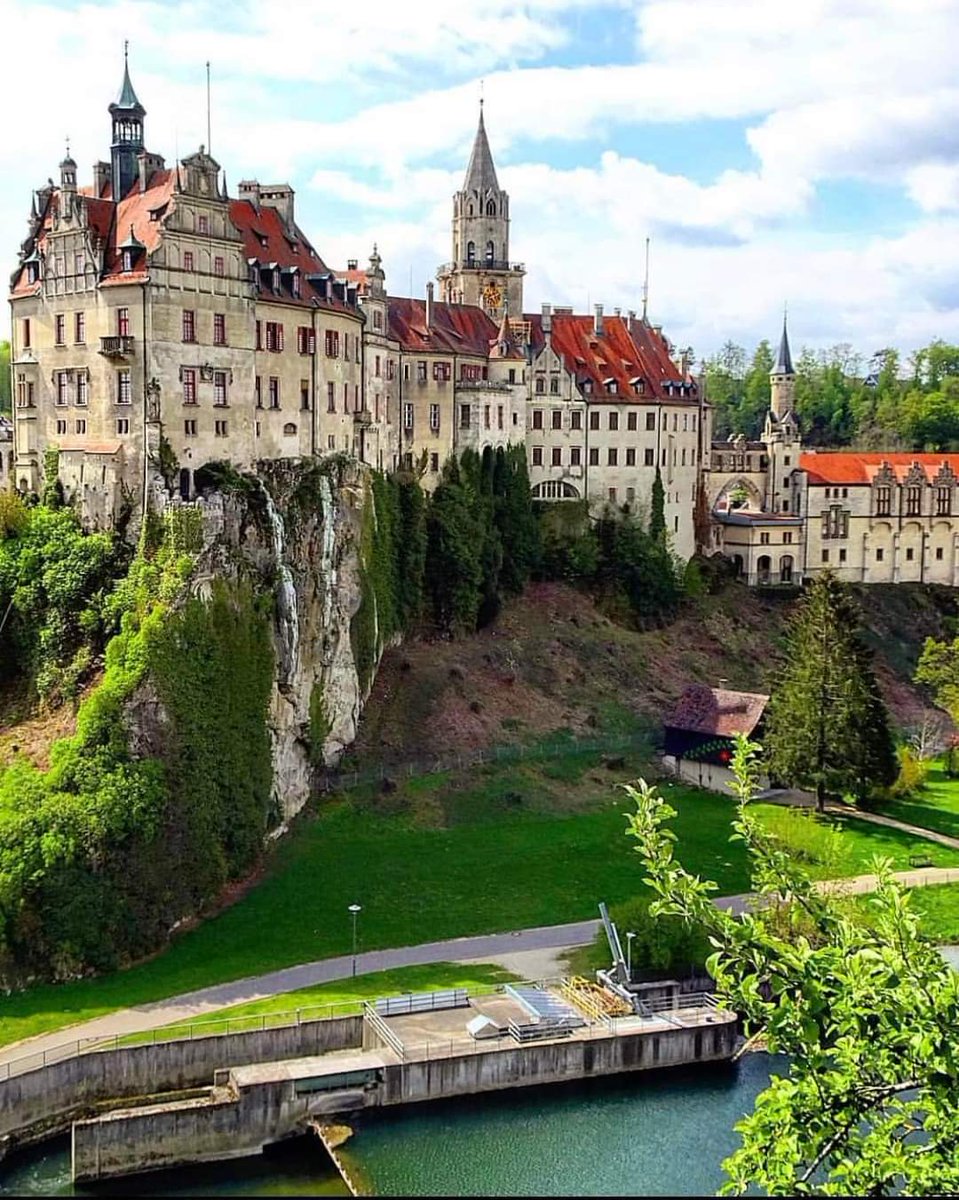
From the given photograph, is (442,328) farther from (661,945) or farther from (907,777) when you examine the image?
(661,945)

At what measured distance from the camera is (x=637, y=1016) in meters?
40.9

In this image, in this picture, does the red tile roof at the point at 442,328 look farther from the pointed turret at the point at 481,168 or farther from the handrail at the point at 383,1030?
the handrail at the point at 383,1030

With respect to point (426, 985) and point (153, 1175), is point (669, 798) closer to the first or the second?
point (426, 985)

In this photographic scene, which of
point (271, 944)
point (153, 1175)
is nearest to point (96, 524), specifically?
point (271, 944)

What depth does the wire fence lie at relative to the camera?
57250 millimetres

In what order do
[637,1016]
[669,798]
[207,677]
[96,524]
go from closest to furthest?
[637,1016], [207,677], [96,524], [669,798]

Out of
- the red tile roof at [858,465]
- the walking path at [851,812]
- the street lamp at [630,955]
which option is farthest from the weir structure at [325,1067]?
the red tile roof at [858,465]

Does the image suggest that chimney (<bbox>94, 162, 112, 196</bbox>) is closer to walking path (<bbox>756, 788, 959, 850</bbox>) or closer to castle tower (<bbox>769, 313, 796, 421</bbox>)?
walking path (<bbox>756, 788, 959, 850</bbox>)

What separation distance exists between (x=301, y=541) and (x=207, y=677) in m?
9.11

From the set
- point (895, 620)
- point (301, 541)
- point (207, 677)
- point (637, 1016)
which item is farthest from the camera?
point (895, 620)

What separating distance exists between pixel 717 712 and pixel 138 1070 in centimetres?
3472

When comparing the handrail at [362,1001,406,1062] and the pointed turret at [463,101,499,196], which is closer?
the handrail at [362,1001,406,1062]

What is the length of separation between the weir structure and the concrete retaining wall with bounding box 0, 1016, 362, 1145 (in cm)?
4

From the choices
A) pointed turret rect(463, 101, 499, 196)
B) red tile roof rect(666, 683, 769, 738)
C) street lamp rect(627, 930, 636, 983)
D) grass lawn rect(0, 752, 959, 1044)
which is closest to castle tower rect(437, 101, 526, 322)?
pointed turret rect(463, 101, 499, 196)
